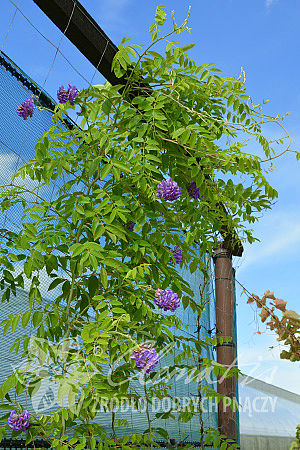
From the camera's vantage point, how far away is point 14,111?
166cm

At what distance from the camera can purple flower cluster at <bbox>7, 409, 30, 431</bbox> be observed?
1235mm

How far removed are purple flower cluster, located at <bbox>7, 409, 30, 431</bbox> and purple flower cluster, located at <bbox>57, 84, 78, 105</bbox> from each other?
958 millimetres

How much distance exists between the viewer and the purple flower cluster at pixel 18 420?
124cm

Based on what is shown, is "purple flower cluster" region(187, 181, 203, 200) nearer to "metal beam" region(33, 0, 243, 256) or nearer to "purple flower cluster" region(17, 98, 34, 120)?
"metal beam" region(33, 0, 243, 256)

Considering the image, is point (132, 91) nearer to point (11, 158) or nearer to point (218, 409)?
point (11, 158)

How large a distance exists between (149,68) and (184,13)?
0.72 feet

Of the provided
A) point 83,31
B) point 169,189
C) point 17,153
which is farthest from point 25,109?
point 169,189

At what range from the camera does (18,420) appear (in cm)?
124

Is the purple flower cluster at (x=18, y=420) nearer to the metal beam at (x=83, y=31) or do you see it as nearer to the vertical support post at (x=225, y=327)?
the metal beam at (x=83, y=31)

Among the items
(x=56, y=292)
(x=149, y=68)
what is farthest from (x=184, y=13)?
(x=56, y=292)

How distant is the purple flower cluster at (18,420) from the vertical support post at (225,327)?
6.22 ft

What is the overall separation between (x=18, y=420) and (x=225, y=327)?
2.20 meters

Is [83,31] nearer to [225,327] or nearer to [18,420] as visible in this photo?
[18,420]

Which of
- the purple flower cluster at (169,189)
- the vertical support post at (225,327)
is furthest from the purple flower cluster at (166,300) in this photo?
the vertical support post at (225,327)
